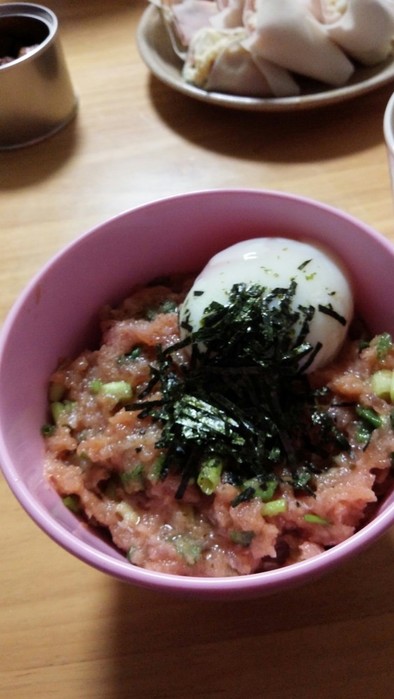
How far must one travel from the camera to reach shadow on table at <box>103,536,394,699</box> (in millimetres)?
833

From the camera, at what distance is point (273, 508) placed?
0.77m

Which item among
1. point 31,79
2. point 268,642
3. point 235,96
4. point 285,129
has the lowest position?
point 268,642

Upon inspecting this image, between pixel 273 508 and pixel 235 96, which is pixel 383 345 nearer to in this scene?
pixel 273 508

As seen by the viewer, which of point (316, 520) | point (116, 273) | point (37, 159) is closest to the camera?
point (316, 520)

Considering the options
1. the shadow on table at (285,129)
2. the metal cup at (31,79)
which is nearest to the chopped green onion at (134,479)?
the shadow on table at (285,129)

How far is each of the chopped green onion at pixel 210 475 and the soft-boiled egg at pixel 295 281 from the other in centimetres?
21

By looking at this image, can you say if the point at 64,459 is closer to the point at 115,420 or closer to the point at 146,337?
→ the point at 115,420

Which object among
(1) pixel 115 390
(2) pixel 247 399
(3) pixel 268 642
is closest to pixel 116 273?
(1) pixel 115 390

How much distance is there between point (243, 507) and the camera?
770 mm

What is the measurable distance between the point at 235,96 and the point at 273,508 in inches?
48.8

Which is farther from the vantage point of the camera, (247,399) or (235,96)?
(235,96)

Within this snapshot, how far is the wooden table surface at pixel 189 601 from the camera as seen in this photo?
85cm

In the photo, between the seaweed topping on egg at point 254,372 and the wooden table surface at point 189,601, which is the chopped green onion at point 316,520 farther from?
the wooden table surface at point 189,601

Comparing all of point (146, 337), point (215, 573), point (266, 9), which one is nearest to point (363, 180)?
point (266, 9)
